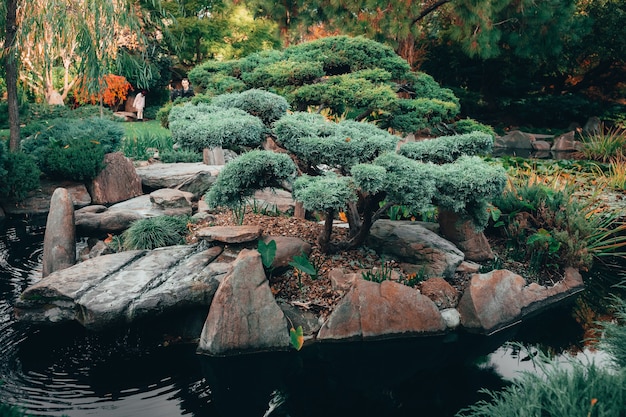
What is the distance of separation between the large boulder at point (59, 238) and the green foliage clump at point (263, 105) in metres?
2.40

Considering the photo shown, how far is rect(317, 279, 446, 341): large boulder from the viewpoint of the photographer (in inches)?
198

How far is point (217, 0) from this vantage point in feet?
74.9

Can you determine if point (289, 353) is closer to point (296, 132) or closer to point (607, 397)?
point (296, 132)

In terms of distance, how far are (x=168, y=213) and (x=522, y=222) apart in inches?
184

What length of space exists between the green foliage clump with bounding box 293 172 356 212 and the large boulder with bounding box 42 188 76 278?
9.69ft

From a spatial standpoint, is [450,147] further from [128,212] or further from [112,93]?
[112,93]

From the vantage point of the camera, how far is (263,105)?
5453mm

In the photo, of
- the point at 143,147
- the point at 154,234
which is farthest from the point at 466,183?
the point at 143,147

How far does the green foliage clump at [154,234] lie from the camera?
20.9ft

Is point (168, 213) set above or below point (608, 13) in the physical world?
below

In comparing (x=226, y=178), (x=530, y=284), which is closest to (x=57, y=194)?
(x=226, y=178)

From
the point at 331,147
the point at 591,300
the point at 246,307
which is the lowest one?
the point at 591,300

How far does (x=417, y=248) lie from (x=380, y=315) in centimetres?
118

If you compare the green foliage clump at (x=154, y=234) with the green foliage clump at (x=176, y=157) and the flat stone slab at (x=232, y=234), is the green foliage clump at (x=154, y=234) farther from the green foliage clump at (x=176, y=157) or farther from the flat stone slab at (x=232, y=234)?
the green foliage clump at (x=176, y=157)
